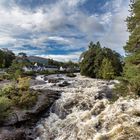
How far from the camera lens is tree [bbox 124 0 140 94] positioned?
24828 mm

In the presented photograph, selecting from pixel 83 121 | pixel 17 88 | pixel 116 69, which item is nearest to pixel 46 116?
pixel 83 121

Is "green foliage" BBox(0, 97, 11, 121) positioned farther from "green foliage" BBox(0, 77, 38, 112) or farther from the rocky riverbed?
"green foliage" BBox(0, 77, 38, 112)

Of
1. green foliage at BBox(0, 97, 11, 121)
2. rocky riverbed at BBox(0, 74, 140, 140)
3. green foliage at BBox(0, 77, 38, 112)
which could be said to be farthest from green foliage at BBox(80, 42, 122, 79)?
green foliage at BBox(0, 97, 11, 121)

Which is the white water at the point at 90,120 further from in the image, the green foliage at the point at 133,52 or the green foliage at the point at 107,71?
the green foliage at the point at 107,71

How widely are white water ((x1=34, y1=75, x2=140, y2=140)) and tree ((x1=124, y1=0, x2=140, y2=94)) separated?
5.18 feet

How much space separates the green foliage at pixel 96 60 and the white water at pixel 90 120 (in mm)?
38310

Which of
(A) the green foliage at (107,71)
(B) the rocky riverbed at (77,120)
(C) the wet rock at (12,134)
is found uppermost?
(A) the green foliage at (107,71)

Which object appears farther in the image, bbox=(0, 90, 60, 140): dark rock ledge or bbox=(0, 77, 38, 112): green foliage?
bbox=(0, 77, 38, 112): green foliage

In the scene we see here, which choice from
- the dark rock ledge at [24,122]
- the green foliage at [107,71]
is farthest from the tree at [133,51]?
the green foliage at [107,71]

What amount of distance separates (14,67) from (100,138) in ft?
232

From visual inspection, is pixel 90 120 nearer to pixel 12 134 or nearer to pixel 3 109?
pixel 12 134

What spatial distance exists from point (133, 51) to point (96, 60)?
41.3 meters

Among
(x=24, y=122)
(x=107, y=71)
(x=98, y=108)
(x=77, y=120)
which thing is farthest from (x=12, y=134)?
(x=107, y=71)

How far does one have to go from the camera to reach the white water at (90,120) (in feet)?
61.3
